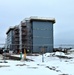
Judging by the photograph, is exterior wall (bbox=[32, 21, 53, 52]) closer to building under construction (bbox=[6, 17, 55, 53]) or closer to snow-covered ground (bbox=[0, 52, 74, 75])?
building under construction (bbox=[6, 17, 55, 53])

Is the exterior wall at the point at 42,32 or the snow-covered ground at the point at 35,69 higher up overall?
the exterior wall at the point at 42,32

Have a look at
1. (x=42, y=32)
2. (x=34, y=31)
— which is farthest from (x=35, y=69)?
(x=34, y=31)

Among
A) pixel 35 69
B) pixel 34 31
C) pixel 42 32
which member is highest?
pixel 34 31

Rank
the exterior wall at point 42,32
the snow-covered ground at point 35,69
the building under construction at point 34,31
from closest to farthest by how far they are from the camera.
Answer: the snow-covered ground at point 35,69, the exterior wall at point 42,32, the building under construction at point 34,31

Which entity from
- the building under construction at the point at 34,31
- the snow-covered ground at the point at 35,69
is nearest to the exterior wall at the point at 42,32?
the building under construction at the point at 34,31

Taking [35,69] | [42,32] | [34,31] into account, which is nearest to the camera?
[35,69]

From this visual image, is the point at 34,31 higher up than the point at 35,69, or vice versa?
the point at 34,31

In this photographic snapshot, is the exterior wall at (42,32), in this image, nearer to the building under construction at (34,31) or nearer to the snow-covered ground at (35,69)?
the building under construction at (34,31)

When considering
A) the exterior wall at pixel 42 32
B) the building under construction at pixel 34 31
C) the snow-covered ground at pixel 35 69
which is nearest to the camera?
the snow-covered ground at pixel 35 69

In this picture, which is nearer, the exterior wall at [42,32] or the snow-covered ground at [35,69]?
the snow-covered ground at [35,69]

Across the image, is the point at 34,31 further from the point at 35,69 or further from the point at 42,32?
the point at 35,69

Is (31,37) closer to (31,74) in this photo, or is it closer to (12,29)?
(12,29)

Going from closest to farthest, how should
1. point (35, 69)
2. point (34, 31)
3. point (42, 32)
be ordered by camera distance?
point (35, 69) → point (42, 32) → point (34, 31)

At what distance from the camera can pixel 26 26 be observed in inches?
2672
